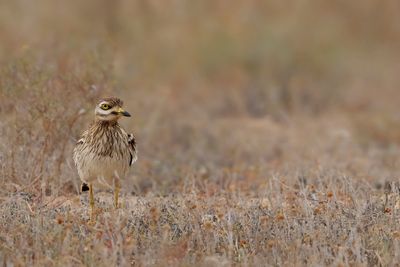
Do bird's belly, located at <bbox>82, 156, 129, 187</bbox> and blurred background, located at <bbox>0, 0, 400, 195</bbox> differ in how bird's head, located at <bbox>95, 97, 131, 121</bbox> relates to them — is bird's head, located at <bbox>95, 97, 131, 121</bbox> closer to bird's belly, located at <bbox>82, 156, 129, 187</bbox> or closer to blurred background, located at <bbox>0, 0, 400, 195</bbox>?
bird's belly, located at <bbox>82, 156, 129, 187</bbox>

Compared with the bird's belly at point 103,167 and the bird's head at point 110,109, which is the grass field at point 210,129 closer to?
the bird's belly at point 103,167

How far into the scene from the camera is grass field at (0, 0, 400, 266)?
5910mm

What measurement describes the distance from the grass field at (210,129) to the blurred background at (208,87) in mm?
29

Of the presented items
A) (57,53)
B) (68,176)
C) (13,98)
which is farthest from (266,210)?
(57,53)

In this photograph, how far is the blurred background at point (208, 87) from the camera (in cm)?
870

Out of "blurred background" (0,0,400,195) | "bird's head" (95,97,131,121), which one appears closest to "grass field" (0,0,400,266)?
"blurred background" (0,0,400,195)

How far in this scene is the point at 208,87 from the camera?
52.3ft

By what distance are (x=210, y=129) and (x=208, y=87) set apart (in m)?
3.34

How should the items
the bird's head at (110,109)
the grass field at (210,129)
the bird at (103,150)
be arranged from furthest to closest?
the bird at (103,150) < the bird's head at (110,109) < the grass field at (210,129)

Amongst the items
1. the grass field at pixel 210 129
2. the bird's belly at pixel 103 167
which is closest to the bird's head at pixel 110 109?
the bird's belly at pixel 103 167

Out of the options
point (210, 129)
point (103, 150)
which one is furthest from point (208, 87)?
point (103, 150)

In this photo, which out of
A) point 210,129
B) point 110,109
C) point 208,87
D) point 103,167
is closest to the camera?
point 110,109

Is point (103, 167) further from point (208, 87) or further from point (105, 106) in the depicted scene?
point (208, 87)

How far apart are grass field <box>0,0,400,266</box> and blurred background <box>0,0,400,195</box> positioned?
0.10ft
